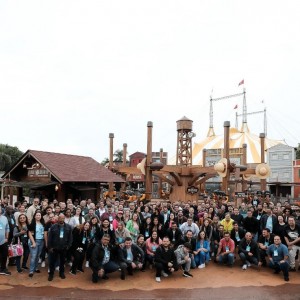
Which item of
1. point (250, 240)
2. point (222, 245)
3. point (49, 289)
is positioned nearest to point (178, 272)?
point (222, 245)

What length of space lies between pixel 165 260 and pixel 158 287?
0.63 meters

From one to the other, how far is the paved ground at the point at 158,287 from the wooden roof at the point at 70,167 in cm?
780

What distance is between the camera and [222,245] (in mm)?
7922

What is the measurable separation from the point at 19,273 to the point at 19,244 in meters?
0.61

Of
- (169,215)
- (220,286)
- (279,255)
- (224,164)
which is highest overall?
(224,164)

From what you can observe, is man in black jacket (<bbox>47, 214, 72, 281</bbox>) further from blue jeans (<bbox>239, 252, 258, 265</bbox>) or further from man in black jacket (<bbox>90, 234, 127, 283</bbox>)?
blue jeans (<bbox>239, 252, 258, 265</bbox>)

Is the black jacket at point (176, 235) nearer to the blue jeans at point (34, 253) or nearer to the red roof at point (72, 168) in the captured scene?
the blue jeans at point (34, 253)

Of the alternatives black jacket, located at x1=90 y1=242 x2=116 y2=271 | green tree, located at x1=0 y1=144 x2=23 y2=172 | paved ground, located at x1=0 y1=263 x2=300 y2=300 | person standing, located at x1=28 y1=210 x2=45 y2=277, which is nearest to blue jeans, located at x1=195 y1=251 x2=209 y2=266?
paved ground, located at x1=0 y1=263 x2=300 y2=300

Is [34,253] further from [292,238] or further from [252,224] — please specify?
[292,238]

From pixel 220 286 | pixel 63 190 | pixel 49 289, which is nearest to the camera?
pixel 49 289

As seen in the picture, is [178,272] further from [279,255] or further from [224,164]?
[224,164]

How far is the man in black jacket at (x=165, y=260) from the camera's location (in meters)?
6.95

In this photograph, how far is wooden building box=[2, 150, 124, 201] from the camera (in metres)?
14.8

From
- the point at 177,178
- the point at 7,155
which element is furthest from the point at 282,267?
the point at 7,155
